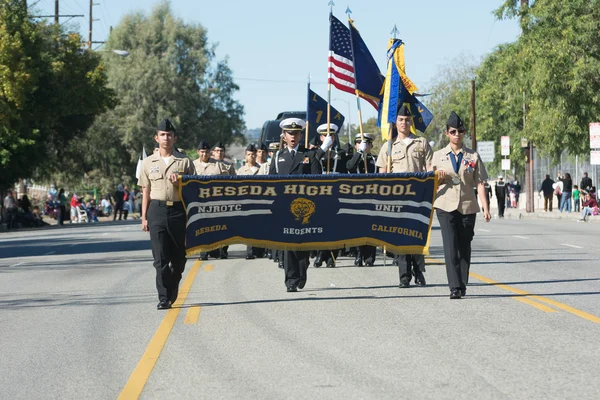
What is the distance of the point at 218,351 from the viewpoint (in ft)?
30.1

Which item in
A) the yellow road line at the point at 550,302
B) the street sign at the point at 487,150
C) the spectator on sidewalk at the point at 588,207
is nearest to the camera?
the yellow road line at the point at 550,302

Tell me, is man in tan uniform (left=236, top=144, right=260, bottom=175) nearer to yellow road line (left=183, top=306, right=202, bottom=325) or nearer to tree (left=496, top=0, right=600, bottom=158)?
yellow road line (left=183, top=306, right=202, bottom=325)

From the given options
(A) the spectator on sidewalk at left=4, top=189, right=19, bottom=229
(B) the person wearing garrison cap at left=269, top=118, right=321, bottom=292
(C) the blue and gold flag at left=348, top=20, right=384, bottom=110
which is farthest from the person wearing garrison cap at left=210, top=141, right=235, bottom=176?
(A) the spectator on sidewalk at left=4, top=189, right=19, bottom=229

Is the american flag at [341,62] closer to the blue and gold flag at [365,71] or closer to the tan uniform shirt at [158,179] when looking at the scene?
the blue and gold flag at [365,71]

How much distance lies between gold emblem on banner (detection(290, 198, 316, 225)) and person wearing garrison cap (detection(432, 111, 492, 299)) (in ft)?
5.38

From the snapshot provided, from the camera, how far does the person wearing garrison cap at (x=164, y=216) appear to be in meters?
12.3

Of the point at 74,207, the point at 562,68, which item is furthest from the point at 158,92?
the point at 562,68

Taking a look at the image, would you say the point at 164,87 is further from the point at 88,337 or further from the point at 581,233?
the point at 88,337

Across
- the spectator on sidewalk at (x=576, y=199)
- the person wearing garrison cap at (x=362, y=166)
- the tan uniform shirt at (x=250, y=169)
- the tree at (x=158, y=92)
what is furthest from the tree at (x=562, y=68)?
the tree at (x=158, y=92)

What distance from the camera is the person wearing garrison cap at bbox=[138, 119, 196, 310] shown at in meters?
12.3

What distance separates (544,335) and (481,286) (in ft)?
14.4

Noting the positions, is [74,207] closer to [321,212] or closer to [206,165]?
[206,165]

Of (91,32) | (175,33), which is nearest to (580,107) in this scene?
(91,32)

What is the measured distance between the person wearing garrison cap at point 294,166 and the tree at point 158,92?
61.7 meters
